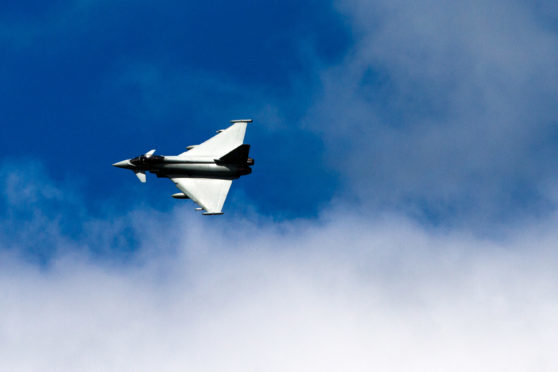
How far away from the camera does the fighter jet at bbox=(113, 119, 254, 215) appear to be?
114000 mm

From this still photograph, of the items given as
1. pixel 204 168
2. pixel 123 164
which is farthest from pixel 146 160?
pixel 204 168

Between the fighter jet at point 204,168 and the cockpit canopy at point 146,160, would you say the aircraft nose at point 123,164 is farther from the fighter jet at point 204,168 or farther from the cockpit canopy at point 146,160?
the cockpit canopy at point 146,160

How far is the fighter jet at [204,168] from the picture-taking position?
11400 cm

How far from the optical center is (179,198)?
116625 mm

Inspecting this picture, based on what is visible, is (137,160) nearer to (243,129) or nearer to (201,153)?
(201,153)

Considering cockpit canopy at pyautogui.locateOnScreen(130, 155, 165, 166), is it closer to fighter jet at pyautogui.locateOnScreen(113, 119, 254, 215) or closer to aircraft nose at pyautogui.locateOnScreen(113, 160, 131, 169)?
fighter jet at pyautogui.locateOnScreen(113, 119, 254, 215)

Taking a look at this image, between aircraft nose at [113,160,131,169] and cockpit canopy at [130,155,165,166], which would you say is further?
aircraft nose at [113,160,131,169]

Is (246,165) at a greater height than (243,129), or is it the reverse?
(243,129)

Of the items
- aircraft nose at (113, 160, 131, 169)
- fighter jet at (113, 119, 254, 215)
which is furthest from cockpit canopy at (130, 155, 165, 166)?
aircraft nose at (113, 160, 131, 169)

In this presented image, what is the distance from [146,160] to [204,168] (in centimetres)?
1210

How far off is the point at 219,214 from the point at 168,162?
1663 centimetres

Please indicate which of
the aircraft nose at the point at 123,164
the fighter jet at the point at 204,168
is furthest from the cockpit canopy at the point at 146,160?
the aircraft nose at the point at 123,164

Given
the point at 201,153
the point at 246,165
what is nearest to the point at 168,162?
the point at 201,153

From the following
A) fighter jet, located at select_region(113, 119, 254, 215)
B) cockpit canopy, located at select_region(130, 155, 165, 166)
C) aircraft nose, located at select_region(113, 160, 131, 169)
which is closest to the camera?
fighter jet, located at select_region(113, 119, 254, 215)
